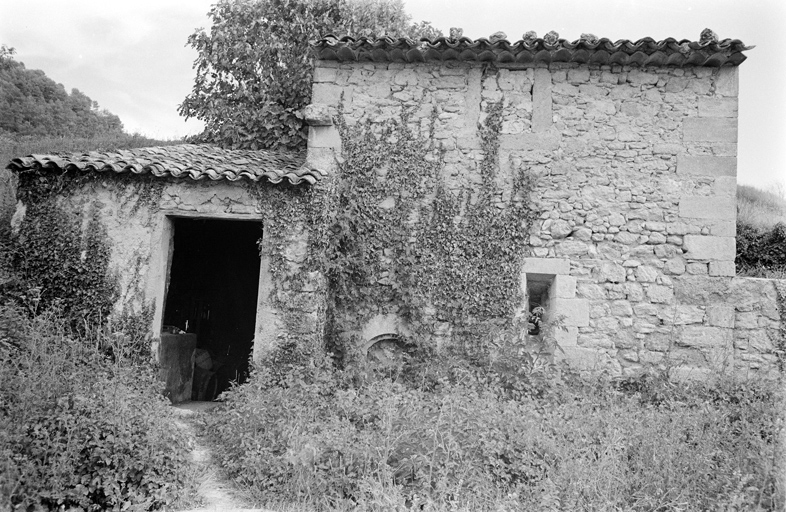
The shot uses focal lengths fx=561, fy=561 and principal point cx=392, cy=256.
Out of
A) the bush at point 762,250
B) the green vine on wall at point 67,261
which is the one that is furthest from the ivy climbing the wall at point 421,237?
the bush at point 762,250

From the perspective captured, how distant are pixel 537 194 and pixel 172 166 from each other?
16.3 ft

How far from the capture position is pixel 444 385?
676cm

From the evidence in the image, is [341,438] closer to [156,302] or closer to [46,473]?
[46,473]

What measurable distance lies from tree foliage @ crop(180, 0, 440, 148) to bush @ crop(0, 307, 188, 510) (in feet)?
26.9

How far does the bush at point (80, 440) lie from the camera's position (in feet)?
14.5

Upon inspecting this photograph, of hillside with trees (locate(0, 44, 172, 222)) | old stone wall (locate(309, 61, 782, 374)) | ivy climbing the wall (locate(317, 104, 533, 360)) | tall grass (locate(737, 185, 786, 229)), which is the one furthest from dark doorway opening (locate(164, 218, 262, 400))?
tall grass (locate(737, 185, 786, 229))

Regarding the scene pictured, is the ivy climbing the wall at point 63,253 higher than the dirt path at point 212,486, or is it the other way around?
the ivy climbing the wall at point 63,253

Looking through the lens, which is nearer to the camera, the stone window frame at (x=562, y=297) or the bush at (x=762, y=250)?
the stone window frame at (x=562, y=297)

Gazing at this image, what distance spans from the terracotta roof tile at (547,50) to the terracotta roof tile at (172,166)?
191 centimetres

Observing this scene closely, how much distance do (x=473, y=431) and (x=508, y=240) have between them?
3246 mm

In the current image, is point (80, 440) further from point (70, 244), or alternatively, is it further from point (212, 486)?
point (70, 244)

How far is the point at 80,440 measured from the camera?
4.77 meters

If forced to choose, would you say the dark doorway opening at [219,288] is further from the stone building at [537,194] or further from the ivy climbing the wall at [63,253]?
the ivy climbing the wall at [63,253]

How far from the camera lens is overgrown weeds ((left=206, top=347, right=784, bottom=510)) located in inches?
181
